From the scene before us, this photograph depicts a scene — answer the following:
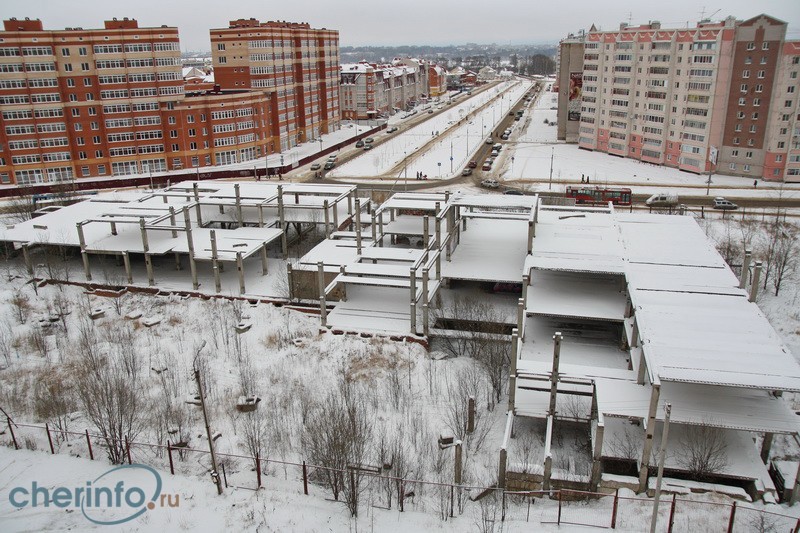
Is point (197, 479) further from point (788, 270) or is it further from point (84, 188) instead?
point (84, 188)

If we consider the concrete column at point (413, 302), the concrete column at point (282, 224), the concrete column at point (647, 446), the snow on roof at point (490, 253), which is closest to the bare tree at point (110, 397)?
the concrete column at point (413, 302)

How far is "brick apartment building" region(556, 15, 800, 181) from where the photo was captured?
65.8 m

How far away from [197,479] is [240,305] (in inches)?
643

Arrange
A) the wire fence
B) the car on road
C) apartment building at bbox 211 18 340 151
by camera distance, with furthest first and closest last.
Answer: apartment building at bbox 211 18 340 151
the car on road
the wire fence

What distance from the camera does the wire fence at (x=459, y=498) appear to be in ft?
65.8

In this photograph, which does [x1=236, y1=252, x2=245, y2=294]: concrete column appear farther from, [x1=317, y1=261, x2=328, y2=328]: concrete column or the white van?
the white van

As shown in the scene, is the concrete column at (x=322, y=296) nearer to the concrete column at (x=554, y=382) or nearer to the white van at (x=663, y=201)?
the concrete column at (x=554, y=382)

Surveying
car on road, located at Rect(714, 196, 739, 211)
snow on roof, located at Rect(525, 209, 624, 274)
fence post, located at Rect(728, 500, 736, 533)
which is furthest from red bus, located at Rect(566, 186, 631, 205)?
fence post, located at Rect(728, 500, 736, 533)

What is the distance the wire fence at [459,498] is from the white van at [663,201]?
4213cm

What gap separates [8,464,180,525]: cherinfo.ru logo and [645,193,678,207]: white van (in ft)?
167

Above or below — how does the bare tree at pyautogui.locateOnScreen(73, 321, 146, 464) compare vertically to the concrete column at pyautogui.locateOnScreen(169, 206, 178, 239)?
below

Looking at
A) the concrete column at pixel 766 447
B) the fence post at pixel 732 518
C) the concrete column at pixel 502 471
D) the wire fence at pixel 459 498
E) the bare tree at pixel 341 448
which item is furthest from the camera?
the concrete column at pixel 766 447

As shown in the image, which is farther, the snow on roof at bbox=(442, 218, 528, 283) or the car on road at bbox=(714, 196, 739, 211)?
the car on road at bbox=(714, 196, 739, 211)

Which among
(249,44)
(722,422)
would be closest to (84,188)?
(249,44)
